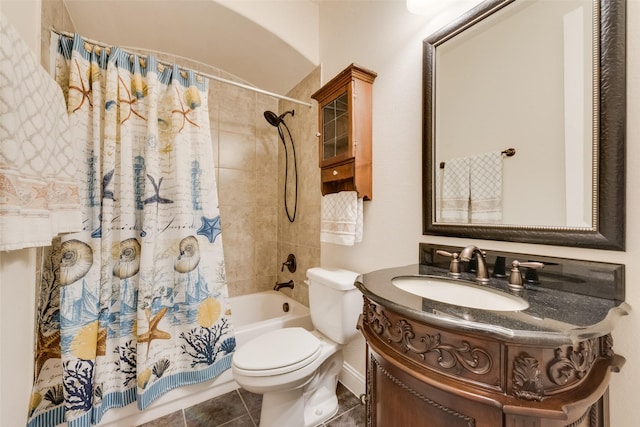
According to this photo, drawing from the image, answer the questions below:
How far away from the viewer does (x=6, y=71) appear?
64 cm

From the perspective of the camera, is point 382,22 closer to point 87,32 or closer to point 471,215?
point 471,215

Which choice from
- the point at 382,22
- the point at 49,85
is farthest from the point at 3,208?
the point at 382,22

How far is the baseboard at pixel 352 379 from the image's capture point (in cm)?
146

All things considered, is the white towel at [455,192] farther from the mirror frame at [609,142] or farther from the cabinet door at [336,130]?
the cabinet door at [336,130]

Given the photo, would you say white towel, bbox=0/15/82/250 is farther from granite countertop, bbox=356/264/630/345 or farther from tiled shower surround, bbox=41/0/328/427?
tiled shower surround, bbox=41/0/328/427

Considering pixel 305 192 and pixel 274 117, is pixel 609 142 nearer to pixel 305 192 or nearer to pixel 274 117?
pixel 305 192

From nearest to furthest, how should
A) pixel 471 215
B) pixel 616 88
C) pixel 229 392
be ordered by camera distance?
pixel 616 88 < pixel 471 215 < pixel 229 392

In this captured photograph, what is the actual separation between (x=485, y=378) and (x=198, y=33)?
2.42 metres

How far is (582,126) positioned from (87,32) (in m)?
2.72

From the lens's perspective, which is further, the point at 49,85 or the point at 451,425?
the point at 49,85

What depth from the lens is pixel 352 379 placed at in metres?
1.52

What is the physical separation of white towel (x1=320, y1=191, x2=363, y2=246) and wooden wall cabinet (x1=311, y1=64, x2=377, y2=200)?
0.07 m

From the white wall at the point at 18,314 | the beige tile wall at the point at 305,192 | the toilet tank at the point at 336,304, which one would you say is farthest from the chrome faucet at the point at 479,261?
the white wall at the point at 18,314

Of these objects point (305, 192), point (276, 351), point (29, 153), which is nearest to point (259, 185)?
point (305, 192)
